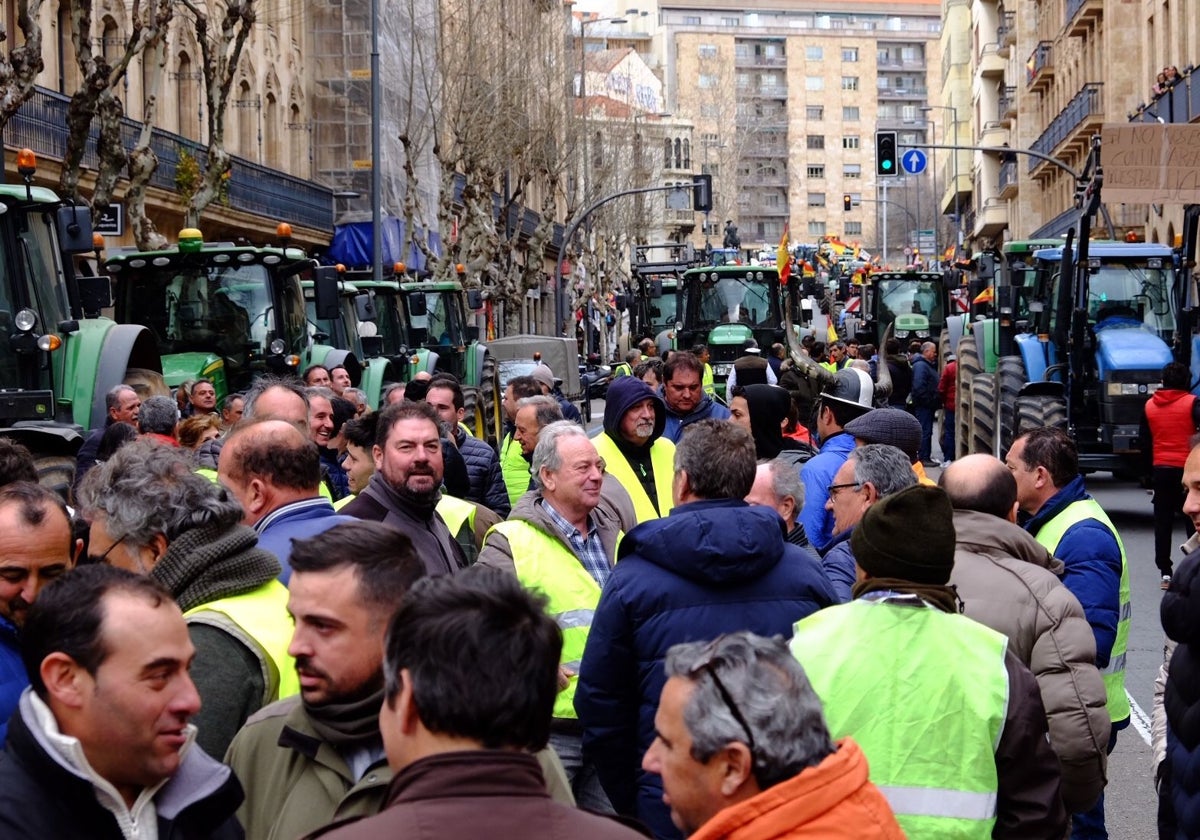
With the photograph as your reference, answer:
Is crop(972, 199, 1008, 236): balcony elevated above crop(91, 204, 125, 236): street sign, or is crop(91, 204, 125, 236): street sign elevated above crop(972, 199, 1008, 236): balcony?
crop(972, 199, 1008, 236): balcony

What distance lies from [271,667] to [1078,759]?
2.24 meters

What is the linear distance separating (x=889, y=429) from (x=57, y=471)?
5.04 metres

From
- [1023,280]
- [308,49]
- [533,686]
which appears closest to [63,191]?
[1023,280]

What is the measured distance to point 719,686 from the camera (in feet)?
11.0

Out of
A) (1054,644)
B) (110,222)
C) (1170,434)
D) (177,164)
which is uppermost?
(177,164)

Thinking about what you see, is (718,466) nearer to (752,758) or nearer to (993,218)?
(752,758)

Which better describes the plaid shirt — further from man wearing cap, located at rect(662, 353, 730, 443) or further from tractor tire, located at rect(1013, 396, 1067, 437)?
tractor tire, located at rect(1013, 396, 1067, 437)

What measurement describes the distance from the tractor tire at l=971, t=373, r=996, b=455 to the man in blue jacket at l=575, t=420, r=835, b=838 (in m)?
18.6

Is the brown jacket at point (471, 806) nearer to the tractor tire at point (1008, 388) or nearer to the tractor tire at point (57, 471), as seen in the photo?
the tractor tire at point (57, 471)

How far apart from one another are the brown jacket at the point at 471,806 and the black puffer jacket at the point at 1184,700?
2614 mm

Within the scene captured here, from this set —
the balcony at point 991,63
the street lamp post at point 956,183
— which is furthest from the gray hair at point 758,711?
the balcony at point 991,63

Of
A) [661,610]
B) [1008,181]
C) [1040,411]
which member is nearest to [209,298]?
[1040,411]

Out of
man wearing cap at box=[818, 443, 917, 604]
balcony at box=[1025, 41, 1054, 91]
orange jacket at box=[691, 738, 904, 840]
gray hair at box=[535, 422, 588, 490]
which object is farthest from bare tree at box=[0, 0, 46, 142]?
balcony at box=[1025, 41, 1054, 91]

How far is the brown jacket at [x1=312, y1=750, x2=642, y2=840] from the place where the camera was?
9.27 feet
